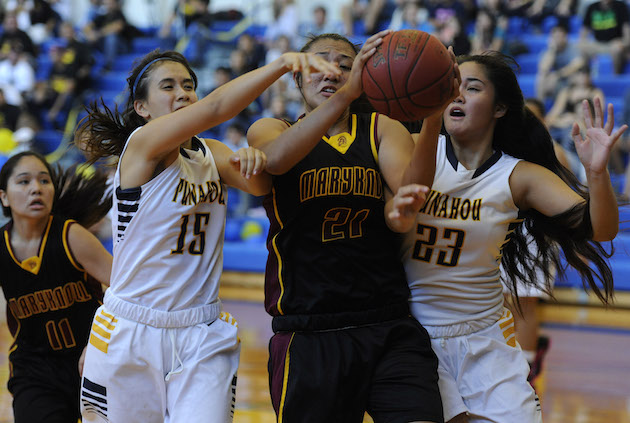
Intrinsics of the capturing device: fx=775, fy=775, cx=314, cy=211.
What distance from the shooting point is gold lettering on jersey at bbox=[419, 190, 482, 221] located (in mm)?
3133

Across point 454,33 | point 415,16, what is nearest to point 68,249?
point 454,33

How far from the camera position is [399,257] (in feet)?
10.4

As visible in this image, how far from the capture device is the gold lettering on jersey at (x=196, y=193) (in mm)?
3115

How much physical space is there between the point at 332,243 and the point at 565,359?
4.67 metres

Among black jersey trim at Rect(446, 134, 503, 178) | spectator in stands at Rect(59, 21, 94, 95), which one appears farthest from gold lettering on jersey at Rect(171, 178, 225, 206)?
spectator in stands at Rect(59, 21, 94, 95)

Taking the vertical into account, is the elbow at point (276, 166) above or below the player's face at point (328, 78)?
below

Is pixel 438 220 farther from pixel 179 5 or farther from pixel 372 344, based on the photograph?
pixel 179 5

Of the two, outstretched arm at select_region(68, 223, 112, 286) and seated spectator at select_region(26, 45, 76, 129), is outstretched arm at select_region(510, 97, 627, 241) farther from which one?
seated spectator at select_region(26, 45, 76, 129)

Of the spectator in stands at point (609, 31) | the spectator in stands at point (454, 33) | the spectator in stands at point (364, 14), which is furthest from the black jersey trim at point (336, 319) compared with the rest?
the spectator in stands at point (364, 14)

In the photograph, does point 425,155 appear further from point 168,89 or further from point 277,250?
point 168,89

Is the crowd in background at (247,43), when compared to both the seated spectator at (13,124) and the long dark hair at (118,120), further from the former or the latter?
the long dark hair at (118,120)

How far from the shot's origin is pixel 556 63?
11023 mm

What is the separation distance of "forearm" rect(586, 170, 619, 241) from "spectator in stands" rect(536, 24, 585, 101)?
8158 mm

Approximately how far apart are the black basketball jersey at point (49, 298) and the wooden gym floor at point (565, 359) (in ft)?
4.84
